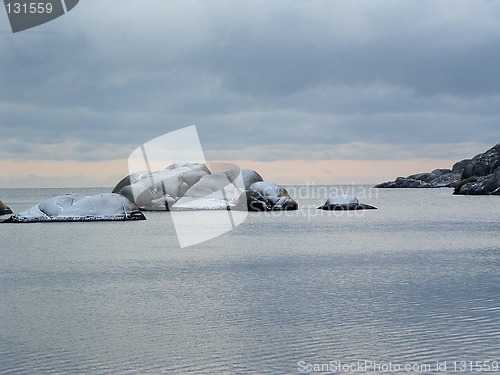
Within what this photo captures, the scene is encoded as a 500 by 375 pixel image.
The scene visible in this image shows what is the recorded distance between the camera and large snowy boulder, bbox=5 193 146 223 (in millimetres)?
57438

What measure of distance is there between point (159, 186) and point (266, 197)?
543 inches

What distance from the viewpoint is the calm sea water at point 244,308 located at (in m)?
12.2

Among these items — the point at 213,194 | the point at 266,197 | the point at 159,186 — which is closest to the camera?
the point at 266,197

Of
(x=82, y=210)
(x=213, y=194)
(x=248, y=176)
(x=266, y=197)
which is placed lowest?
(x=82, y=210)

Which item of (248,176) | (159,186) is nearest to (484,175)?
(248,176)

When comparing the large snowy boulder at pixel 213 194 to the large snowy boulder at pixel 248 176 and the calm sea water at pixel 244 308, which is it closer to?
the large snowy boulder at pixel 248 176

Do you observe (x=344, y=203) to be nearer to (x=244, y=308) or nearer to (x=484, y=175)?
(x=484, y=175)

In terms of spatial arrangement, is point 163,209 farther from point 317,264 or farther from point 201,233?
point 317,264

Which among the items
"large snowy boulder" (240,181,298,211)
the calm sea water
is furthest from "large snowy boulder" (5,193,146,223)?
the calm sea water

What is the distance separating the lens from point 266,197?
73.9 m

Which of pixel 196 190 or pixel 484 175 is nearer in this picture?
pixel 196 190

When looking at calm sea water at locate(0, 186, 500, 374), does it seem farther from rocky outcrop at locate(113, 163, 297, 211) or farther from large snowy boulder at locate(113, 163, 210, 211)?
large snowy boulder at locate(113, 163, 210, 211)

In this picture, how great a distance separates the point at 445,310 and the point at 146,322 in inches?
279

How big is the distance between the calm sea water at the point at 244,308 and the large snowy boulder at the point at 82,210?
68.8 ft
